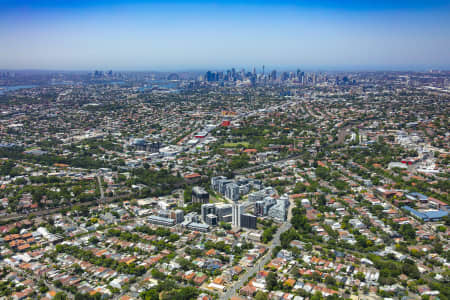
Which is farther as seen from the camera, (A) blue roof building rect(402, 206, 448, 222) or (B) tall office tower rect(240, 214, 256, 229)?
(A) blue roof building rect(402, 206, 448, 222)

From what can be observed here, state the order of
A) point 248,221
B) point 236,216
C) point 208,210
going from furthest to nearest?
point 208,210, point 236,216, point 248,221

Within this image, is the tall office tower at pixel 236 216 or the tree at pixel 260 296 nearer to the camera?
the tree at pixel 260 296

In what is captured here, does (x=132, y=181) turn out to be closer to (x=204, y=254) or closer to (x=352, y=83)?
(x=204, y=254)

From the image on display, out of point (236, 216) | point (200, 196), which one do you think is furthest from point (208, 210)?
point (200, 196)

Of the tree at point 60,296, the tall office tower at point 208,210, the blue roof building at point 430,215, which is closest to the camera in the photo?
the tree at point 60,296

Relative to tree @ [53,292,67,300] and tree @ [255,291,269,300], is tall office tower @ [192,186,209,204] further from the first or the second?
tree @ [53,292,67,300]

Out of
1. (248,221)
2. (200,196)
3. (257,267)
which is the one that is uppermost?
(200,196)

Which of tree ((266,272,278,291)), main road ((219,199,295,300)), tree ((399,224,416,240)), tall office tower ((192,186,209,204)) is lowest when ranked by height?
main road ((219,199,295,300))

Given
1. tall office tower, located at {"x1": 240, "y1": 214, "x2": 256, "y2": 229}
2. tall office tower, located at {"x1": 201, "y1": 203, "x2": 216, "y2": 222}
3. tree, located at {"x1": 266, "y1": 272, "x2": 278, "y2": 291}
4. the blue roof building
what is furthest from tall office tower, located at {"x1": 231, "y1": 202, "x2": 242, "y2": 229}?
the blue roof building

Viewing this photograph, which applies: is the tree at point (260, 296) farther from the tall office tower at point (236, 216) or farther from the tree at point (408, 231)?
the tree at point (408, 231)

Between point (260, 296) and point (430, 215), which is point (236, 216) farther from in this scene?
point (430, 215)

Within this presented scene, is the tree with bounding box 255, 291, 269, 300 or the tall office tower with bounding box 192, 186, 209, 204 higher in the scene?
the tall office tower with bounding box 192, 186, 209, 204

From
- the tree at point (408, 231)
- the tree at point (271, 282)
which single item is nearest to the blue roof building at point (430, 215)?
the tree at point (408, 231)
